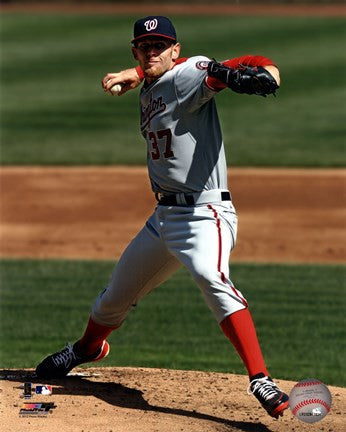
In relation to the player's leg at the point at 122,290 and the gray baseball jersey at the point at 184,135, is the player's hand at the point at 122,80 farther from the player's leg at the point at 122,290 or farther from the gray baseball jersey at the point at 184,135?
the player's leg at the point at 122,290

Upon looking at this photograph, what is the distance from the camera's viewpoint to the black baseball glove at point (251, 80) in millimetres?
5605

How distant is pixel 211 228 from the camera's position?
6133 millimetres

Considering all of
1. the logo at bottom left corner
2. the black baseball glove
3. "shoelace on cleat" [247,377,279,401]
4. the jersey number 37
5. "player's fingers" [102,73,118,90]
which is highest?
"player's fingers" [102,73,118,90]

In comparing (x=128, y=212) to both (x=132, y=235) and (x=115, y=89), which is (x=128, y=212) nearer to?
(x=132, y=235)

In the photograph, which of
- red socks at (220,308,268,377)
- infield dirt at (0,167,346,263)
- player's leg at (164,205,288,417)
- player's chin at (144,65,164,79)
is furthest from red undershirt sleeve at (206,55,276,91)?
infield dirt at (0,167,346,263)

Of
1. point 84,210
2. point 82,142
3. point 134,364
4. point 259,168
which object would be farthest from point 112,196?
point 134,364

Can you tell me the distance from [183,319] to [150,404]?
283cm

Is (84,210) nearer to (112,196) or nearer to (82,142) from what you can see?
(112,196)

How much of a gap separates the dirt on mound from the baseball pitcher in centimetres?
43

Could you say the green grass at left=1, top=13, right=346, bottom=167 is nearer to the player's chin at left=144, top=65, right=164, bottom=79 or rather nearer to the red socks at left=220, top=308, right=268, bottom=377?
the player's chin at left=144, top=65, right=164, bottom=79

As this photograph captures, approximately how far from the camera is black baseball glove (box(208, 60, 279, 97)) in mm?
5605

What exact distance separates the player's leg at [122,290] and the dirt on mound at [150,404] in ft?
0.50

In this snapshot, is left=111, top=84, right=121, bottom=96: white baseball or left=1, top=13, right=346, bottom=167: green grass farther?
left=1, top=13, right=346, bottom=167: green grass

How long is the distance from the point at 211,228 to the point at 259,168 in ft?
33.4
